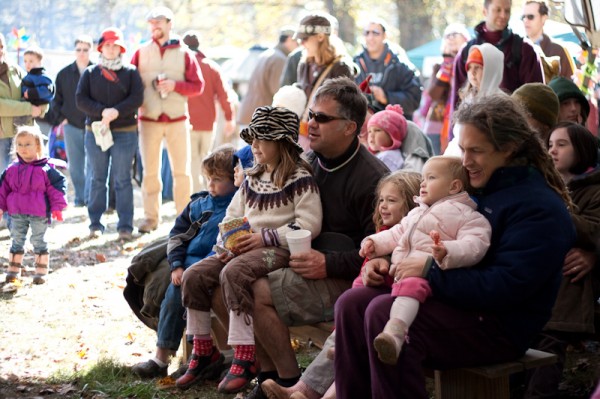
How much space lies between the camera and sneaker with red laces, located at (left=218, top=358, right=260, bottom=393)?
17.0 ft

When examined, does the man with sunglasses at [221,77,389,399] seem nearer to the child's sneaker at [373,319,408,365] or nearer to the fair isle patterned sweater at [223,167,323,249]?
the fair isle patterned sweater at [223,167,323,249]

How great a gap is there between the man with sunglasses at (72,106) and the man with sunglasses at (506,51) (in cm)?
594

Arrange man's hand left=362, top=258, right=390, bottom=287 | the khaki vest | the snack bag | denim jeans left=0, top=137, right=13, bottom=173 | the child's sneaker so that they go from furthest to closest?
denim jeans left=0, top=137, right=13, bottom=173 < the khaki vest < the snack bag < man's hand left=362, top=258, right=390, bottom=287 < the child's sneaker

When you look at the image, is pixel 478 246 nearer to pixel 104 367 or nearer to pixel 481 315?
pixel 481 315

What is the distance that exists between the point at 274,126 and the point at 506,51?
9.59ft

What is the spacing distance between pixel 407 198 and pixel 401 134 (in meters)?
2.17

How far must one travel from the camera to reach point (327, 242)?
519cm

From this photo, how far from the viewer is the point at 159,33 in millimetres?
10844

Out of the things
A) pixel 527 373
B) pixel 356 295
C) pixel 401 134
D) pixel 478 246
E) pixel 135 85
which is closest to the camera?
pixel 478 246

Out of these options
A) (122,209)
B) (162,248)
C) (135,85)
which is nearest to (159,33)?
(135,85)

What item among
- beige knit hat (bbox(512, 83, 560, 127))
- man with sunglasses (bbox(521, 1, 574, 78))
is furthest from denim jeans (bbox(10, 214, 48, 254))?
man with sunglasses (bbox(521, 1, 574, 78))

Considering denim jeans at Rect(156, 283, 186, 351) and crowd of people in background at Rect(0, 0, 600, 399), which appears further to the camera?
denim jeans at Rect(156, 283, 186, 351)

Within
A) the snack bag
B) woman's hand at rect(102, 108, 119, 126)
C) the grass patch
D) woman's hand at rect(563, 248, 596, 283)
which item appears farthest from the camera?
woman's hand at rect(102, 108, 119, 126)

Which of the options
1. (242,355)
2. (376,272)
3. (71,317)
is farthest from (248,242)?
(71,317)
